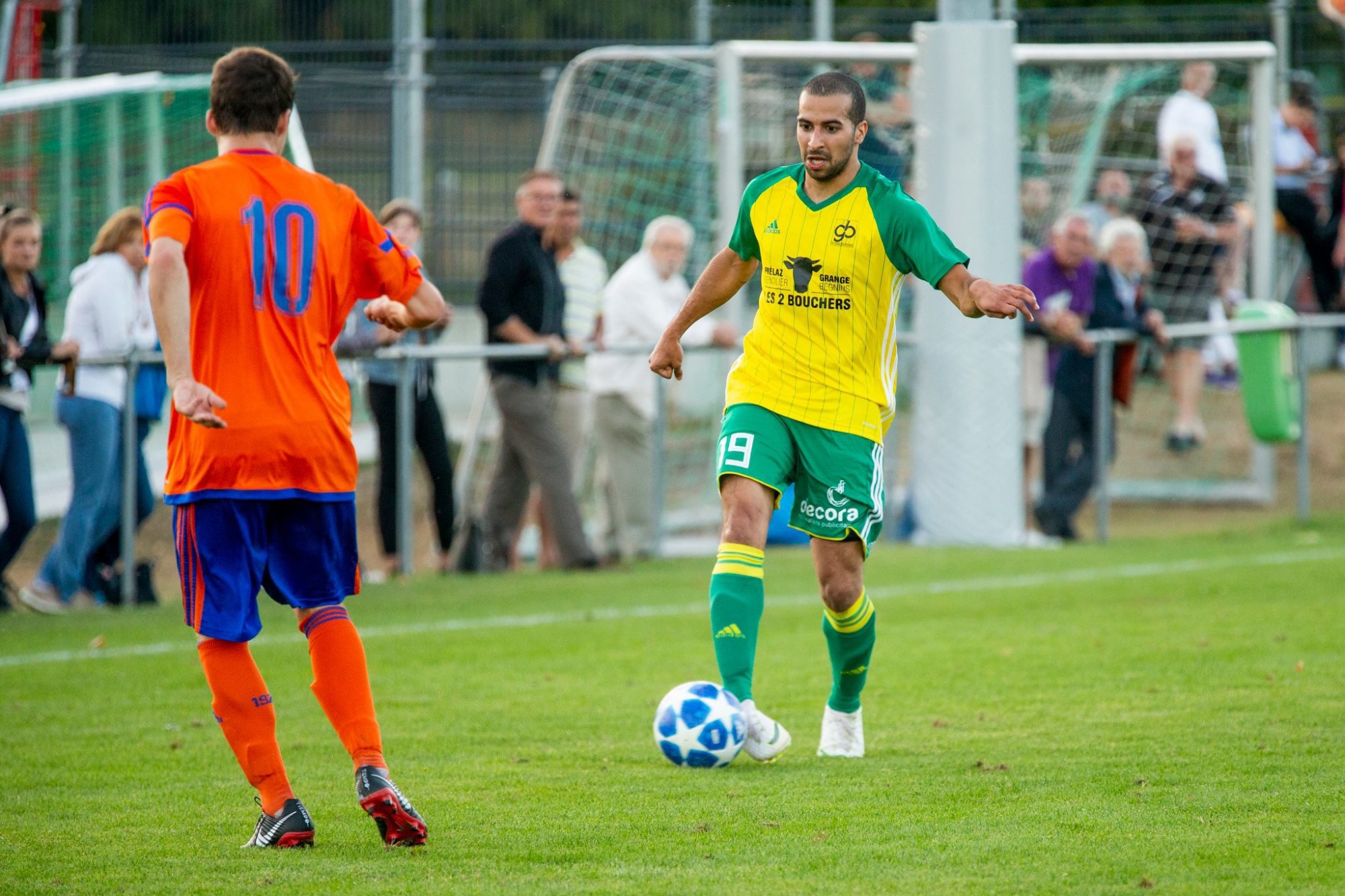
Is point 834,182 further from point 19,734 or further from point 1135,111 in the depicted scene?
point 1135,111

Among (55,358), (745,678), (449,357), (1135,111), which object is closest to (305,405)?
(745,678)

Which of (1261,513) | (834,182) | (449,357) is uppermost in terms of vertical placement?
(834,182)

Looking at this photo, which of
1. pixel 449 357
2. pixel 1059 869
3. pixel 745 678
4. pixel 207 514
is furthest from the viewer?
pixel 449 357

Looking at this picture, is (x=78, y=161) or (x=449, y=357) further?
(x=78, y=161)

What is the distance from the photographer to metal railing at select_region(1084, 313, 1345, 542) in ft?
42.1

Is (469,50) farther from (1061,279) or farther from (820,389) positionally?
(820,389)

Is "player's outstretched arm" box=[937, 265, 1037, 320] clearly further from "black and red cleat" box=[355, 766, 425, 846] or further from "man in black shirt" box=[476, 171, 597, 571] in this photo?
"man in black shirt" box=[476, 171, 597, 571]

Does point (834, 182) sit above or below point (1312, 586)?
above

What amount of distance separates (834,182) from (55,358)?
5.56 meters

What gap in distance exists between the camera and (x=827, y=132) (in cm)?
577

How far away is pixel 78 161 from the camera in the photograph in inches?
568

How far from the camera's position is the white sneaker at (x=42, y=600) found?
10203 millimetres

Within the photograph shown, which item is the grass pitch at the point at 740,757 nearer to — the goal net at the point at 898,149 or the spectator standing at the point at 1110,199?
the goal net at the point at 898,149

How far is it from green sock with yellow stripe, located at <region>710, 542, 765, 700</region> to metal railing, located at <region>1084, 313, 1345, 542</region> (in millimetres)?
7449
